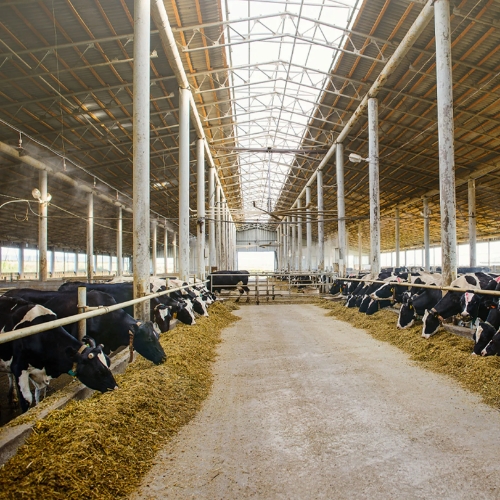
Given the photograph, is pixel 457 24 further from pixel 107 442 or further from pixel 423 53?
pixel 107 442

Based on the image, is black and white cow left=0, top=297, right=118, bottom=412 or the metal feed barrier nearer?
black and white cow left=0, top=297, right=118, bottom=412

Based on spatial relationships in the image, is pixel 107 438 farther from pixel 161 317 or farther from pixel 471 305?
pixel 471 305

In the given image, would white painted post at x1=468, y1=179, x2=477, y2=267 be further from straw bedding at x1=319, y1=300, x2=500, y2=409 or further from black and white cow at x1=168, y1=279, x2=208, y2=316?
black and white cow at x1=168, y1=279, x2=208, y2=316

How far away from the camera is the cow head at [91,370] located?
13.1ft

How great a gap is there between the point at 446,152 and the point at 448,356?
4583mm

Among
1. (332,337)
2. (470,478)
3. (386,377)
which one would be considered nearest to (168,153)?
(332,337)

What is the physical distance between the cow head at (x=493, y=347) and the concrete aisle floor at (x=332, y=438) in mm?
776

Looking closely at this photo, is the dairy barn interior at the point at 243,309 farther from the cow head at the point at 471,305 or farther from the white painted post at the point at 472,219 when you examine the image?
the white painted post at the point at 472,219

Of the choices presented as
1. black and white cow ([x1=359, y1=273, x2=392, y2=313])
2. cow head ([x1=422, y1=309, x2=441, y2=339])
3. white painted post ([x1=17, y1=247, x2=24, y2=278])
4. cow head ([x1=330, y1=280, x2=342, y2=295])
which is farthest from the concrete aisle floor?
white painted post ([x1=17, y1=247, x2=24, y2=278])

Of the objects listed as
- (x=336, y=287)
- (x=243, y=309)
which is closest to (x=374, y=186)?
(x=336, y=287)

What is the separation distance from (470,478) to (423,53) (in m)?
12.3

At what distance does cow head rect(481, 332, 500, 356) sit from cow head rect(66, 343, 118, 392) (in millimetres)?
4957

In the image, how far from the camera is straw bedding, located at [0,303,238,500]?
8.13 feet

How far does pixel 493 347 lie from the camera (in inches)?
212
